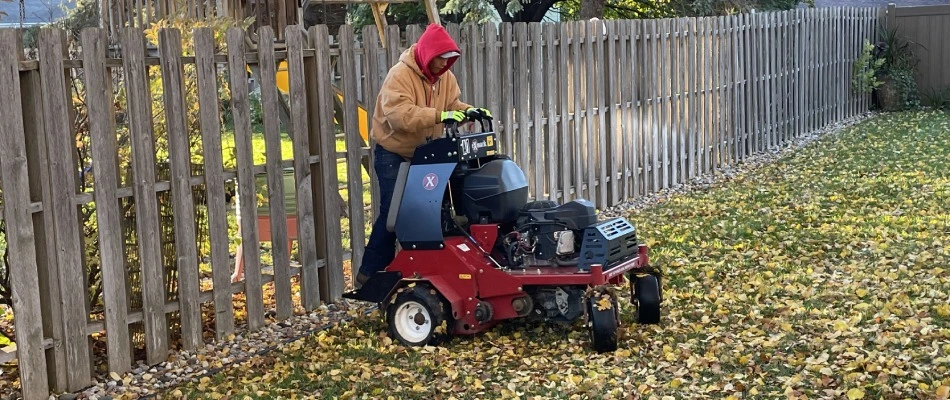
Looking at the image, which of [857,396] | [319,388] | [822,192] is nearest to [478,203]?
[319,388]

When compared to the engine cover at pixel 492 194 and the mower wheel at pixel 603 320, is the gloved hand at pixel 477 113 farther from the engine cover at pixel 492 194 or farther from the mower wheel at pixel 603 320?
the mower wheel at pixel 603 320

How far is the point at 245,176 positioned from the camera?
687 centimetres

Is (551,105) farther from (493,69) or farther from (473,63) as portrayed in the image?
(473,63)

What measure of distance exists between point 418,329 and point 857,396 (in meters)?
2.38

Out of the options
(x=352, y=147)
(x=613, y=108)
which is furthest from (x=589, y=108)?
(x=352, y=147)

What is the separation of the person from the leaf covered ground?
1.65 feet

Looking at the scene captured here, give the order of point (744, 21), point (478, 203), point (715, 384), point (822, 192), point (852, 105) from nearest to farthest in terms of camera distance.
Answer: point (715, 384) < point (478, 203) < point (822, 192) < point (744, 21) < point (852, 105)

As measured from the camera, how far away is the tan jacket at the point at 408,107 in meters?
6.61

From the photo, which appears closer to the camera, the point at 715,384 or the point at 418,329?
the point at 715,384

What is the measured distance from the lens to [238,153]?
22.3 feet

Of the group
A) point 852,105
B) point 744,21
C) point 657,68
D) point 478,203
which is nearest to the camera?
point 478,203

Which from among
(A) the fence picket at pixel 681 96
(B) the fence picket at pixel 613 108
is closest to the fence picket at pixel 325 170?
(B) the fence picket at pixel 613 108

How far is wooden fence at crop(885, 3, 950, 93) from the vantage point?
20.9 m

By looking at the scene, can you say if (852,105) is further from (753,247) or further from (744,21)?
(753,247)
